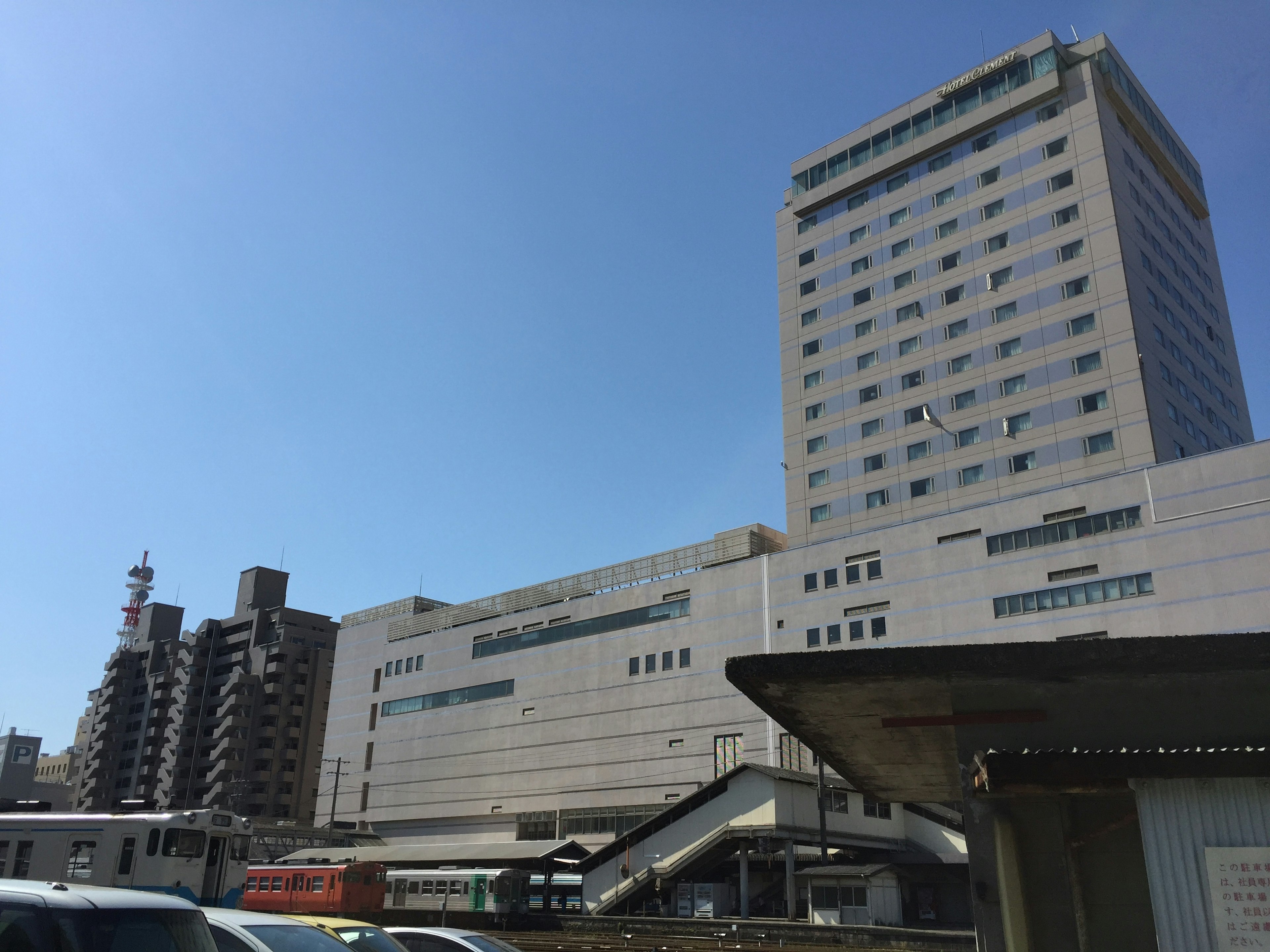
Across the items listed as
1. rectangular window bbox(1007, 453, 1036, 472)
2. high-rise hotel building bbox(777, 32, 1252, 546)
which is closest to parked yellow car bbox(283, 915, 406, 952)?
high-rise hotel building bbox(777, 32, 1252, 546)

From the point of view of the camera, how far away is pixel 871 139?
Result: 7400 cm

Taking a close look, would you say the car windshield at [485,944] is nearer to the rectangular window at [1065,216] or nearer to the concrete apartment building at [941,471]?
the concrete apartment building at [941,471]

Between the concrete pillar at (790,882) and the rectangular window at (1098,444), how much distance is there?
30007 millimetres

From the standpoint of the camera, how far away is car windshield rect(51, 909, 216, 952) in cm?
592

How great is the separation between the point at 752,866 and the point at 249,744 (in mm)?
86124

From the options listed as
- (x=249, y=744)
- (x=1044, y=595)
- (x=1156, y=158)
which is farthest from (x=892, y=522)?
(x=249, y=744)

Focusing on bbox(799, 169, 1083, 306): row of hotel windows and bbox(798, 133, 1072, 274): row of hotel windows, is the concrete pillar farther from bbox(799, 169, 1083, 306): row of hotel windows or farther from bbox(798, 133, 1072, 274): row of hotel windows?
bbox(798, 133, 1072, 274): row of hotel windows

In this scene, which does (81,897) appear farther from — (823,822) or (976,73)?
(976,73)

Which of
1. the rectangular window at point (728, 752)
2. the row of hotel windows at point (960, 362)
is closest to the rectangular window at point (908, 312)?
the row of hotel windows at point (960, 362)

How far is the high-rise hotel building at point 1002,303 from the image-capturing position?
5756 centimetres

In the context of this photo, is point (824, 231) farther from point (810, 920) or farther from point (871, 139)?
point (810, 920)

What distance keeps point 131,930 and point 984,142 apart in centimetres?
7316

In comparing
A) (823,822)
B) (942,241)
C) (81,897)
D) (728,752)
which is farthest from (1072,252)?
(81,897)

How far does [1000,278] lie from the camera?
63.2 m
